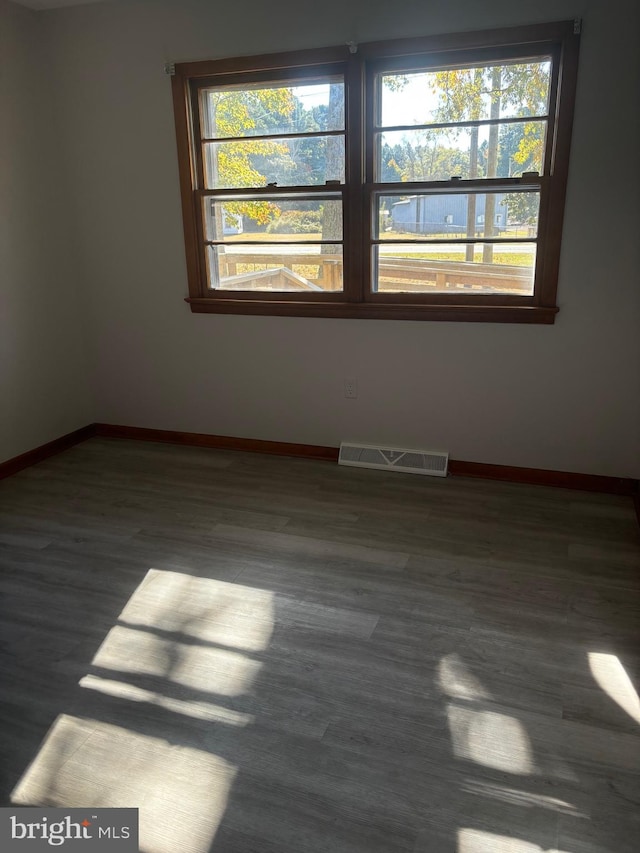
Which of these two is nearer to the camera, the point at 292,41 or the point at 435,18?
the point at 435,18

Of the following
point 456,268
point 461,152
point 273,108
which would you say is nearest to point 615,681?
point 456,268

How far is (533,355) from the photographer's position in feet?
11.3

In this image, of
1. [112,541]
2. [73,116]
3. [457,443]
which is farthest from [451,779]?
[73,116]

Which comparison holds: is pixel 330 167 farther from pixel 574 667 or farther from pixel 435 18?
pixel 574 667

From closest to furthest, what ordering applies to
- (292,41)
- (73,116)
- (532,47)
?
(532,47), (292,41), (73,116)

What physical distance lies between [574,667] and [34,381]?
3.45m

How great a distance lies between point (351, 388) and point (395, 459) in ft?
1.63

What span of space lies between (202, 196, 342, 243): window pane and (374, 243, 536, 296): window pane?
1.07 ft

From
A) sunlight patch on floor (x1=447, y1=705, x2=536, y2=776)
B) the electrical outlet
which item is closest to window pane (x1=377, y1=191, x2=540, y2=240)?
the electrical outlet

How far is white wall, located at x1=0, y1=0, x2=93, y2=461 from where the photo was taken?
375 cm

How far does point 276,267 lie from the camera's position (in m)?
3.86

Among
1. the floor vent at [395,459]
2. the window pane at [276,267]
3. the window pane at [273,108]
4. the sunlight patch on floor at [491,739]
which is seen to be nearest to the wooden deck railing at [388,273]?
the window pane at [276,267]

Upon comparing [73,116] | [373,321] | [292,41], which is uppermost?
[292,41]

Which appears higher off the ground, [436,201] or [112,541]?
[436,201]
